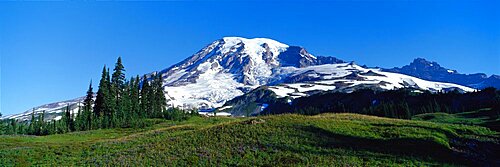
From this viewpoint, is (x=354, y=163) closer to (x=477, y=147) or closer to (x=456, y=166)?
(x=456, y=166)

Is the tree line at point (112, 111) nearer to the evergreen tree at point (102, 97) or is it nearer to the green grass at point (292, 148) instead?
the evergreen tree at point (102, 97)

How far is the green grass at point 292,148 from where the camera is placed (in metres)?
32.8

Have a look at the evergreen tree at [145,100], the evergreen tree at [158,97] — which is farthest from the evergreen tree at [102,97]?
the evergreen tree at [158,97]

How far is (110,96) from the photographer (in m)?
109

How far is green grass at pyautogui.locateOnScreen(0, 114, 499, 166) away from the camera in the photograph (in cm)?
3281

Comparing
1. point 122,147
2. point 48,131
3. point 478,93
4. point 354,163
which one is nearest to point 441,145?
point 354,163

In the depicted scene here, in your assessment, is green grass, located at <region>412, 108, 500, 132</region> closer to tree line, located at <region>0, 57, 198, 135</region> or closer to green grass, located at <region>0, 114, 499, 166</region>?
green grass, located at <region>0, 114, 499, 166</region>

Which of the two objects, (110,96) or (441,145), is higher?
(110,96)

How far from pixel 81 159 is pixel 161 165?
8.37m

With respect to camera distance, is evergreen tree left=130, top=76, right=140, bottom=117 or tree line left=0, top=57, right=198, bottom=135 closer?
tree line left=0, top=57, right=198, bottom=135

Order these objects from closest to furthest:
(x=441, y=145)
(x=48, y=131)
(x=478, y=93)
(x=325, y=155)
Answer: (x=325, y=155) → (x=441, y=145) → (x=48, y=131) → (x=478, y=93)

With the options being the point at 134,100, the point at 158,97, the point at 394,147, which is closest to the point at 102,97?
the point at 134,100

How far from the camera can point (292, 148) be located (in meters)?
36.3

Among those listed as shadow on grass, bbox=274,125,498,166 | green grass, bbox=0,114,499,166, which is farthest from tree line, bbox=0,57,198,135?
shadow on grass, bbox=274,125,498,166
